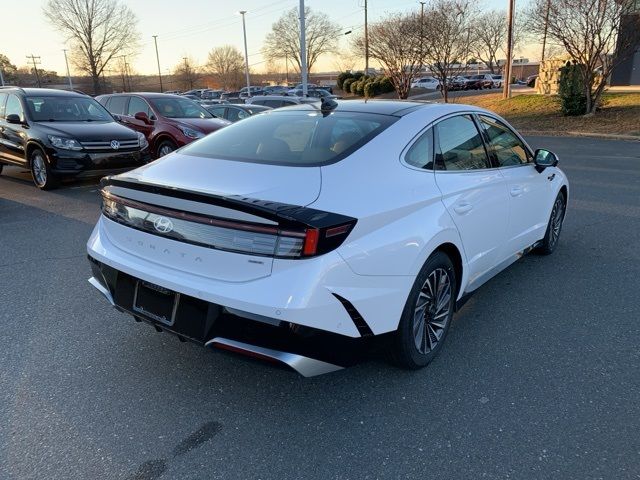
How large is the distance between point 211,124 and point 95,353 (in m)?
Result: 7.81

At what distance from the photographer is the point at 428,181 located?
10.3ft

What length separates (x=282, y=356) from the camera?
2445 millimetres

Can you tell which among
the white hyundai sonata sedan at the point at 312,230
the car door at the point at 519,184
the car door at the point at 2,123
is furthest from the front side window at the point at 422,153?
the car door at the point at 2,123

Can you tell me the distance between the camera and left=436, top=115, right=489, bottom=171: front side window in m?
3.44

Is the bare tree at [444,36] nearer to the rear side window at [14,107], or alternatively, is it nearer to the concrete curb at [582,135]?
the concrete curb at [582,135]

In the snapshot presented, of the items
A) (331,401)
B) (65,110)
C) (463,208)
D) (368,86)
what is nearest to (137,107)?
(65,110)

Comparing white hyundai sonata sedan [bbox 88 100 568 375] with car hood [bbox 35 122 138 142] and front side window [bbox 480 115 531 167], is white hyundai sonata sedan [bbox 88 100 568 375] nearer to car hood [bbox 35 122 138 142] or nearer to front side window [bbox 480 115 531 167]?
front side window [bbox 480 115 531 167]

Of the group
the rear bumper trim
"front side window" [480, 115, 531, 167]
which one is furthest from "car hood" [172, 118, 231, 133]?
the rear bumper trim

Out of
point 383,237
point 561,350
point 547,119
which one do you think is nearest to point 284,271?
point 383,237

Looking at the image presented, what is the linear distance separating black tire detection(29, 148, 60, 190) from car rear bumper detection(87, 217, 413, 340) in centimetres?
700

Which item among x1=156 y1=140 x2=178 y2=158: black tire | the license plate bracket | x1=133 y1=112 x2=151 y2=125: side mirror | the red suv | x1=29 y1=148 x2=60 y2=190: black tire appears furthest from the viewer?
x1=133 y1=112 x2=151 y2=125: side mirror

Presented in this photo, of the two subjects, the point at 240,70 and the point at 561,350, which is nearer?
the point at 561,350

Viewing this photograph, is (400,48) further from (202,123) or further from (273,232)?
(273,232)

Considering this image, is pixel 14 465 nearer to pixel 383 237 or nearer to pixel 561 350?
pixel 383 237
